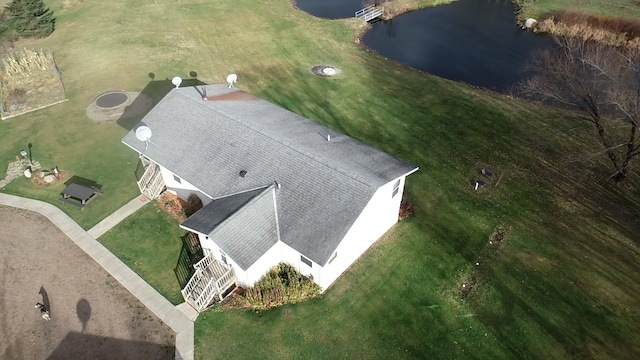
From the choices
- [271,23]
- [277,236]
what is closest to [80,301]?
[277,236]

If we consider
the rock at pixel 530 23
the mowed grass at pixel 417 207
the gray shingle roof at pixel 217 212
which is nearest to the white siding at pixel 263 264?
the mowed grass at pixel 417 207

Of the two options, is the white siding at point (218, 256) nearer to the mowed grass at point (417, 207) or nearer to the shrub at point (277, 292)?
the shrub at point (277, 292)

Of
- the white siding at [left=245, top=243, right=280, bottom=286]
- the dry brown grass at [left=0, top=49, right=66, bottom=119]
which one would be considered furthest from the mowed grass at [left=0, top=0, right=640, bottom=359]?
the white siding at [left=245, top=243, right=280, bottom=286]

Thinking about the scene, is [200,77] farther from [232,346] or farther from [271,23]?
[232,346]

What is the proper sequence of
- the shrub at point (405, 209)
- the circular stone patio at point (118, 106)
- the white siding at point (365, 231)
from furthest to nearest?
1. the circular stone patio at point (118, 106)
2. the shrub at point (405, 209)
3. the white siding at point (365, 231)

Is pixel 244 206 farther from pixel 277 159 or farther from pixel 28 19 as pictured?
pixel 28 19

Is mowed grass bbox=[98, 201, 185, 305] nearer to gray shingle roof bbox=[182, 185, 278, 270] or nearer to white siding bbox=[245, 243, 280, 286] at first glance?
gray shingle roof bbox=[182, 185, 278, 270]
